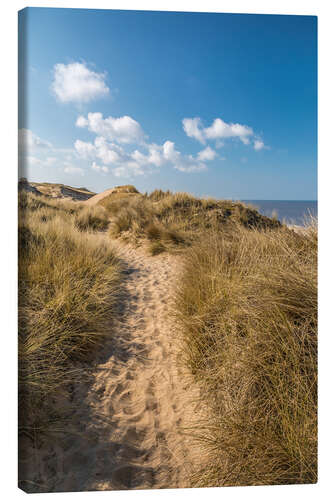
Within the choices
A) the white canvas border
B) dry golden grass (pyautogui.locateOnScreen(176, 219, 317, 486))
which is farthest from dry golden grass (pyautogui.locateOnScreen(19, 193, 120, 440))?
dry golden grass (pyautogui.locateOnScreen(176, 219, 317, 486))

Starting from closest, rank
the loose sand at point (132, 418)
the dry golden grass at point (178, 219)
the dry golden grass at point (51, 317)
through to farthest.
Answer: the loose sand at point (132, 418) → the dry golden grass at point (51, 317) → the dry golden grass at point (178, 219)

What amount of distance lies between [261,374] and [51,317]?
5.22 ft

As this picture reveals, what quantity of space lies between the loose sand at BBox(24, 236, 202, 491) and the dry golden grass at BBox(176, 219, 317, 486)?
0.49 ft

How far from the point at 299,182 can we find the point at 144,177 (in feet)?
4.49

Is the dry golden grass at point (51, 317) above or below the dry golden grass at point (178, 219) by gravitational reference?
below

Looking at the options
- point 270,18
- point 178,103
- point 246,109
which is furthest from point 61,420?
point 270,18

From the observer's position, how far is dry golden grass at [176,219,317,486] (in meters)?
1.33

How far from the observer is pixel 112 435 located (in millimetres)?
1642

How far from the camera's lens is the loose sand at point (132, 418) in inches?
57.2

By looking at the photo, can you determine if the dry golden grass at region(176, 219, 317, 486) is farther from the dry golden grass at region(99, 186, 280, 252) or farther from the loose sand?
the dry golden grass at region(99, 186, 280, 252)

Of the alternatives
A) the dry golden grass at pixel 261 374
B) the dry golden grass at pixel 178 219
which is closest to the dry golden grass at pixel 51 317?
the dry golden grass at pixel 261 374
